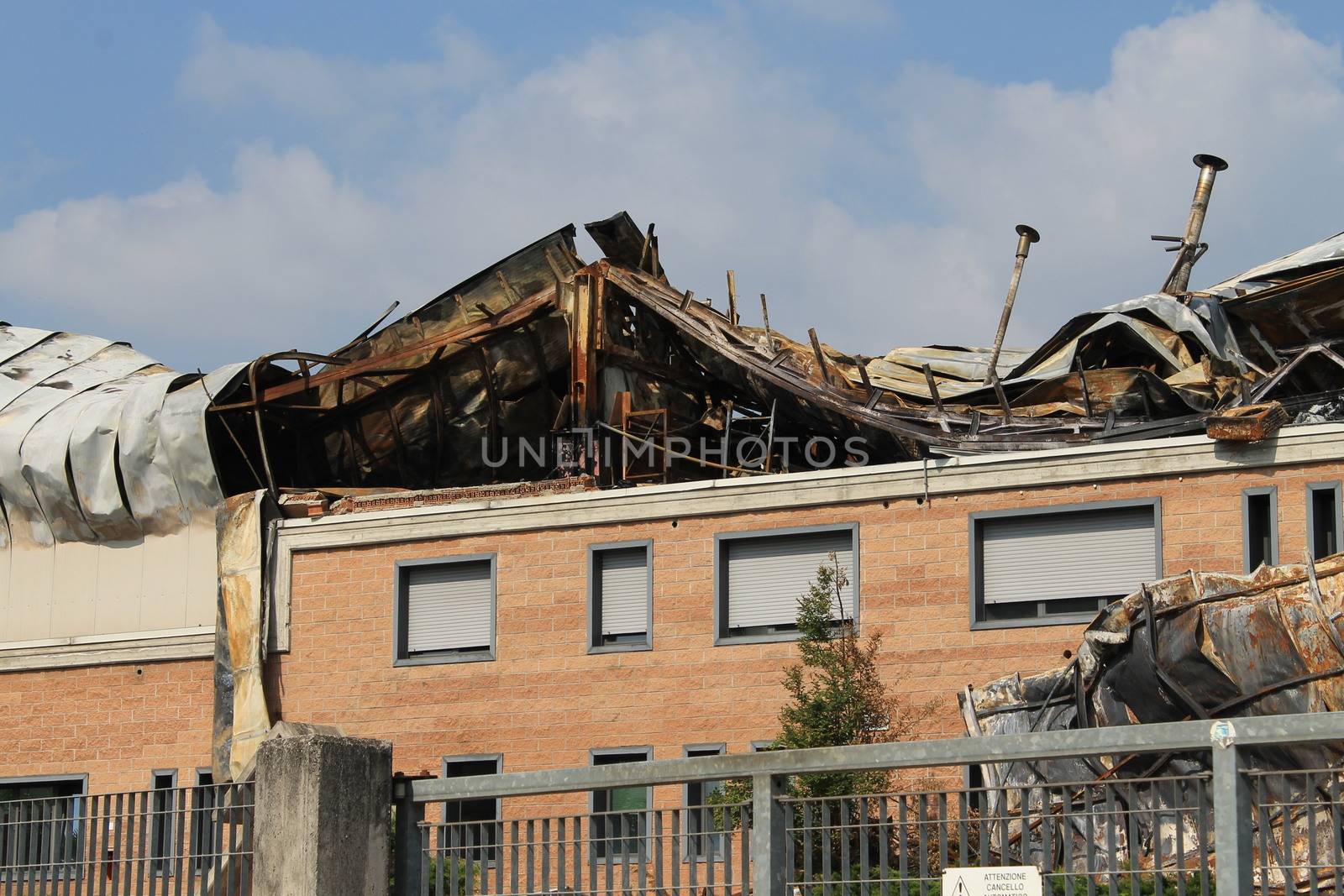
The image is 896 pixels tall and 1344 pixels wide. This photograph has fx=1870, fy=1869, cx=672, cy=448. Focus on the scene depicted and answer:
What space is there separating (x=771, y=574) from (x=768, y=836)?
14870 mm

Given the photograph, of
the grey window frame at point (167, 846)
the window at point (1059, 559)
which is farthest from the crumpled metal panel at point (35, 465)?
the grey window frame at point (167, 846)

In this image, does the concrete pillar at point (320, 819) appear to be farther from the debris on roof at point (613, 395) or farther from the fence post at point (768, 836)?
the debris on roof at point (613, 395)

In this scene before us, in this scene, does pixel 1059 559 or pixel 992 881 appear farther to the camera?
pixel 1059 559

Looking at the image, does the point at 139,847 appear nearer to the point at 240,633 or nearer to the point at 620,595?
the point at 620,595

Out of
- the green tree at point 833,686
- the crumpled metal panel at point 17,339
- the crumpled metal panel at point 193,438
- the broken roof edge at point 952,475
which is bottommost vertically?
the green tree at point 833,686

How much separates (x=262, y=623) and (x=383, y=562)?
77.7 inches

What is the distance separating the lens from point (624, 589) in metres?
25.3

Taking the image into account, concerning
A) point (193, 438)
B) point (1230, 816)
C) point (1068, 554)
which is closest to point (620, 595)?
point (1068, 554)

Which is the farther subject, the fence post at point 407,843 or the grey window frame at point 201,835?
the grey window frame at point 201,835

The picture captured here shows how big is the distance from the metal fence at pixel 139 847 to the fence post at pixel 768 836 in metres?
3.32

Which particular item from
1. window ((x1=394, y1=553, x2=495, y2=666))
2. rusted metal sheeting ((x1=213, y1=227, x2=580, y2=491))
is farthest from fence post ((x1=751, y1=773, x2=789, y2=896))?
rusted metal sheeting ((x1=213, y1=227, x2=580, y2=491))

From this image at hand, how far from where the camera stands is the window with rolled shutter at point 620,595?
25.1 m

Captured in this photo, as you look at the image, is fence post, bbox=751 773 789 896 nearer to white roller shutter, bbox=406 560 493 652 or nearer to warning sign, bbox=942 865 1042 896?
warning sign, bbox=942 865 1042 896

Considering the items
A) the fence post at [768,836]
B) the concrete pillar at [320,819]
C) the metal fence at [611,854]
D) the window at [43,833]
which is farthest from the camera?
the window at [43,833]
